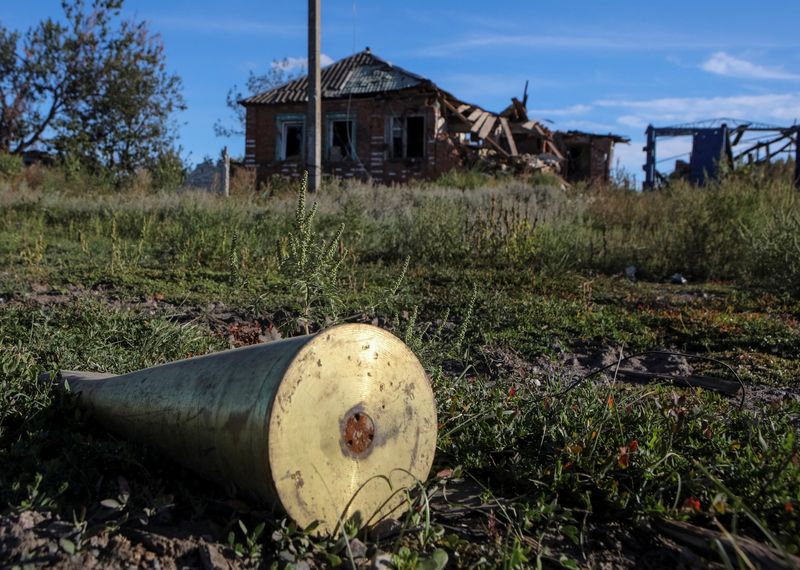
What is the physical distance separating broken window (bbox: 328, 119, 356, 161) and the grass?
13088 millimetres

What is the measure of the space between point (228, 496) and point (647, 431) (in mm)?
1611

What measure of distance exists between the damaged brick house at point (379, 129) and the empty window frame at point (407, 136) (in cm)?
3

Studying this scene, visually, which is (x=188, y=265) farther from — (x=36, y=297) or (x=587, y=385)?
(x=587, y=385)

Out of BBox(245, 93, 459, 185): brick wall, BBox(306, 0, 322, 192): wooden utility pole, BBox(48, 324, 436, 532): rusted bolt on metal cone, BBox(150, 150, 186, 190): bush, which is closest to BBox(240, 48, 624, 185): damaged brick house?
BBox(245, 93, 459, 185): brick wall

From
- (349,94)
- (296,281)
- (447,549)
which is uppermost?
(349,94)

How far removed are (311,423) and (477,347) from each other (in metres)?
2.74

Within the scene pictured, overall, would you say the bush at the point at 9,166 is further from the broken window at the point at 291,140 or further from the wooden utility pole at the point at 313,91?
the wooden utility pole at the point at 313,91

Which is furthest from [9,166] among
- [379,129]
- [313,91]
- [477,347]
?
[477,347]

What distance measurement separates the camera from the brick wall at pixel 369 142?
2222 centimetres

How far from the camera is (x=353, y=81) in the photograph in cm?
2341

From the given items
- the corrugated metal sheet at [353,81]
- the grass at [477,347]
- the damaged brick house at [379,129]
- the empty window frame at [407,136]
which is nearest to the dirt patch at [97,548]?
the grass at [477,347]

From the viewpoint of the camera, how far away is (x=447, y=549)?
2148 millimetres

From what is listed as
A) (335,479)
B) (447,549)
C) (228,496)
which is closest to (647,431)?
(447,549)

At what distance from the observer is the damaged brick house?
22.3 metres
